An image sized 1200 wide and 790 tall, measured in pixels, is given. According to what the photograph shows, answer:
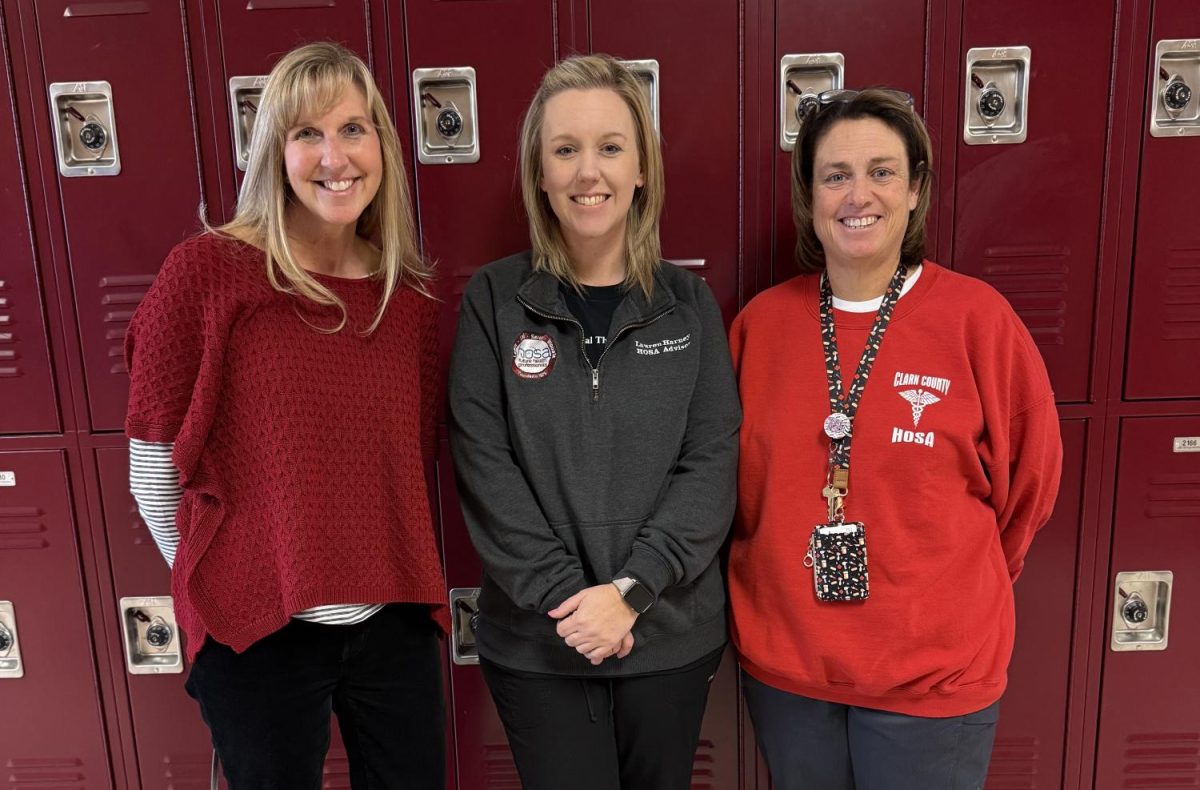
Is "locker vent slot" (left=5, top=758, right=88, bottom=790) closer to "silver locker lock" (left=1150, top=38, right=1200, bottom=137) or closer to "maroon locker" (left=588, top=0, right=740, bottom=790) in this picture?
"maroon locker" (left=588, top=0, right=740, bottom=790)

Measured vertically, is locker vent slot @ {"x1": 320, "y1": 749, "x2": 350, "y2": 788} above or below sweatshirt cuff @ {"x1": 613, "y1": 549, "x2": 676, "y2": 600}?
below

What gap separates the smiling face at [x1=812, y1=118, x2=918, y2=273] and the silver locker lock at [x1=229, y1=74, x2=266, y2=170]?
4.57ft

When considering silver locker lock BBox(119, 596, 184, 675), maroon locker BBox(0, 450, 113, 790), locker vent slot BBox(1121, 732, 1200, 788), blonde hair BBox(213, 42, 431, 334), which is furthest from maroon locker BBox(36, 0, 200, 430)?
locker vent slot BBox(1121, 732, 1200, 788)

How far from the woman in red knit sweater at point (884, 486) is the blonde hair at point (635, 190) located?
333mm

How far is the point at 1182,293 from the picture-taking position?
6.49 ft

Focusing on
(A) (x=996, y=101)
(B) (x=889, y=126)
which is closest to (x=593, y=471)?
(B) (x=889, y=126)

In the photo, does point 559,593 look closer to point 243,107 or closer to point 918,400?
point 918,400

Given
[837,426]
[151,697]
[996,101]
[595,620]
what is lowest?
[151,697]

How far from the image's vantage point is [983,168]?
6.36 feet

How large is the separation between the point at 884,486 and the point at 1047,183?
3.50 ft

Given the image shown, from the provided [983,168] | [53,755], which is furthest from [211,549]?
[983,168]

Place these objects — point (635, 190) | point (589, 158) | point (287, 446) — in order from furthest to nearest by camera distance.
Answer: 1. point (635, 190)
2. point (589, 158)
3. point (287, 446)

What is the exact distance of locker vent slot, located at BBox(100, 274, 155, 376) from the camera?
1990 millimetres

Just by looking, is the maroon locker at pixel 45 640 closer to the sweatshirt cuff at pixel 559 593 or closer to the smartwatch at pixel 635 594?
the sweatshirt cuff at pixel 559 593
